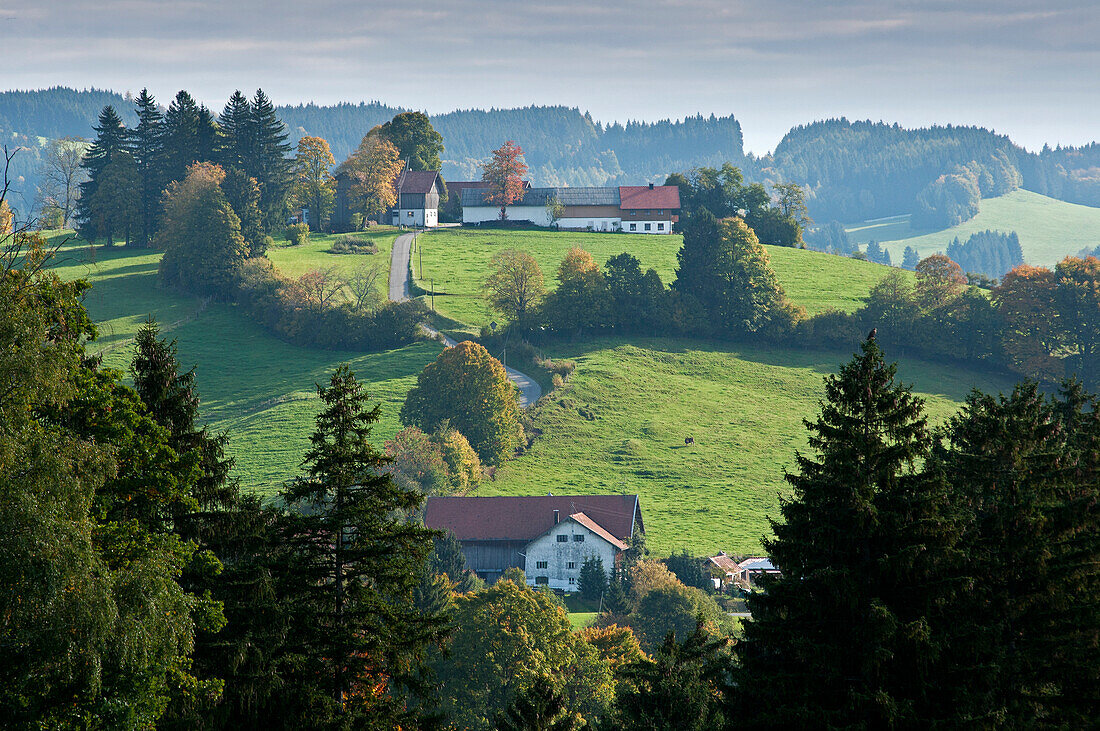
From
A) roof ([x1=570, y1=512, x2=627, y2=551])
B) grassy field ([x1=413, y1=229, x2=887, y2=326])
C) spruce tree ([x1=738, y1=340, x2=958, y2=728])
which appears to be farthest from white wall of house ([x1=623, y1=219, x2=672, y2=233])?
spruce tree ([x1=738, y1=340, x2=958, y2=728])

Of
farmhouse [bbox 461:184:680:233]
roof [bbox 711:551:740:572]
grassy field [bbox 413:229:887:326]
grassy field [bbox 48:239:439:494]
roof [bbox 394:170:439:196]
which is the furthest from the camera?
farmhouse [bbox 461:184:680:233]

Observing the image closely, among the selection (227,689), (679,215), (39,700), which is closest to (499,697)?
(227,689)

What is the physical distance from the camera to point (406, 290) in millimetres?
108875

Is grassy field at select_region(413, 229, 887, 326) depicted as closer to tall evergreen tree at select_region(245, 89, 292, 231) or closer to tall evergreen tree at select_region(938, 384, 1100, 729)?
tall evergreen tree at select_region(245, 89, 292, 231)

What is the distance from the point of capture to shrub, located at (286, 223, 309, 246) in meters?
122

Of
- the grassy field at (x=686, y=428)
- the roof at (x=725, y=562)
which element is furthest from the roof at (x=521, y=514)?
the roof at (x=725, y=562)

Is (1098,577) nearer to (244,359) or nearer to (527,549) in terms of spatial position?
(527,549)

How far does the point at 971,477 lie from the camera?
22.0m

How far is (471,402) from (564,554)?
1608 cm

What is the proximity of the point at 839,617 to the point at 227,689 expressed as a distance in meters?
11.6

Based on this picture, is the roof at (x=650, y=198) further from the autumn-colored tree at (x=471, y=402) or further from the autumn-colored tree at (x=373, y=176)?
the autumn-colored tree at (x=471, y=402)

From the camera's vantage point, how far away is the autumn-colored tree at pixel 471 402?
260 feet

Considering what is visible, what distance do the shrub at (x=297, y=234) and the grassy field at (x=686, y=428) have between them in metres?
40.3

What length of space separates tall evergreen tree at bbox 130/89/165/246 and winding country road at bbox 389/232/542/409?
1144 inches
